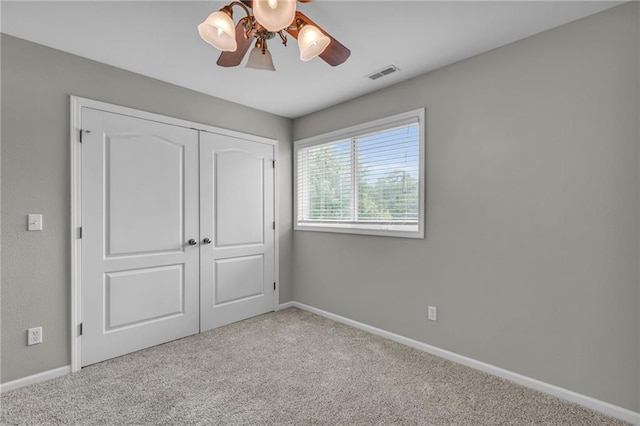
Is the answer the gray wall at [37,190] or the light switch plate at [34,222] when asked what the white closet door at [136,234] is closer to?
the gray wall at [37,190]

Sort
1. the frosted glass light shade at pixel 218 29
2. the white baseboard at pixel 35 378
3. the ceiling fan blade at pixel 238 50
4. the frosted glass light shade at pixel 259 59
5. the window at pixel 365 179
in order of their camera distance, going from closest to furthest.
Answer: the frosted glass light shade at pixel 218 29 < the ceiling fan blade at pixel 238 50 < the frosted glass light shade at pixel 259 59 < the white baseboard at pixel 35 378 < the window at pixel 365 179

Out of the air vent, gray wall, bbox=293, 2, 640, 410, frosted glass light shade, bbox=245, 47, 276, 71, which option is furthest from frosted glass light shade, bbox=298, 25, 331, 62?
gray wall, bbox=293, 2, 640, 410

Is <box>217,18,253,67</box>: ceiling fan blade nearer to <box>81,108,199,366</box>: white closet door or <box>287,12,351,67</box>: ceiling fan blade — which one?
<box>287,12,351,67</box>: ceiling fan blade

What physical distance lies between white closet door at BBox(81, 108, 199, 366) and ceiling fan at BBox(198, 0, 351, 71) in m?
1.36

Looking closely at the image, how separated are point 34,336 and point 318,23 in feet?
9.65

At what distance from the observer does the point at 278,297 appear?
3883 mm

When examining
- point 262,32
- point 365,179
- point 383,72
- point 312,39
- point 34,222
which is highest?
point 383,72

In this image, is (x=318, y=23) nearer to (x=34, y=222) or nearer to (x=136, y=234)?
(x=136, y=234)

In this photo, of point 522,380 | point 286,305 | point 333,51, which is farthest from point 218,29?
point 286,305

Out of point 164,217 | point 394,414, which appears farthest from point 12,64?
point 394,414

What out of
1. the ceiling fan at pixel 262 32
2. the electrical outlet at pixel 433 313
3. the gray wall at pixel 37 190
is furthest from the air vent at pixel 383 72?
the gray wall at pixel 37 190

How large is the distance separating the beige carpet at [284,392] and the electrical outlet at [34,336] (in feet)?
0.99

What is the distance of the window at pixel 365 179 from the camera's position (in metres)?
2.86

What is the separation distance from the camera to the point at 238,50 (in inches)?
69.8
